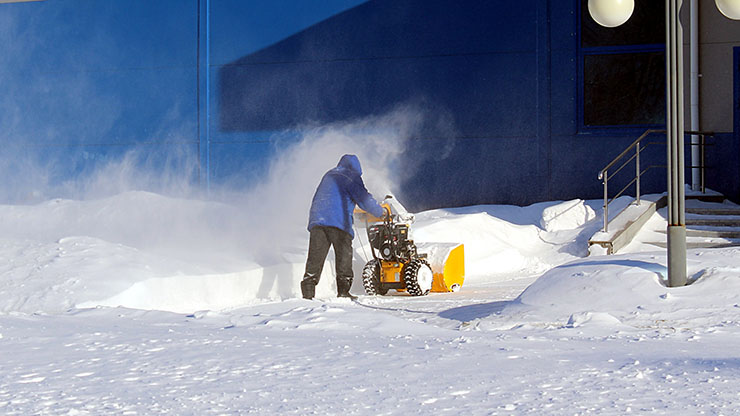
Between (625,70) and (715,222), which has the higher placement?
(625,70)

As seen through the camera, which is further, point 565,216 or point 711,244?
point 565,216

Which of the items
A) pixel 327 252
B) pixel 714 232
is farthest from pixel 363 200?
pixel 714 232

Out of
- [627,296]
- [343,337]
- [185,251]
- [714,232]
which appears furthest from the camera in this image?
[714,232]

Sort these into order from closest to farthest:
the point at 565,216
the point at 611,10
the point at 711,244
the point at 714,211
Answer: the point at 611,10 < the point at 711,244 < the point at 714,211 < the point at 565,216

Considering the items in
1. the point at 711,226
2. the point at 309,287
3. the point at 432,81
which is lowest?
the point at 309,287

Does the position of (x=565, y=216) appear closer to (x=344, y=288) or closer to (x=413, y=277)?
(x=413, y=277)

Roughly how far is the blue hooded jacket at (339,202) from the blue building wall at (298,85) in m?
6.92

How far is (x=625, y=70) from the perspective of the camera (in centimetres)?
1698

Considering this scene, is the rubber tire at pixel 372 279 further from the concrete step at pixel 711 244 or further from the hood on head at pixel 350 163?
the concrete step at pixel 711 244

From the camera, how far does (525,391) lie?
215 inches

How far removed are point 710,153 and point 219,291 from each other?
905 cm

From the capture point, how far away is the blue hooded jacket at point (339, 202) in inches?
424

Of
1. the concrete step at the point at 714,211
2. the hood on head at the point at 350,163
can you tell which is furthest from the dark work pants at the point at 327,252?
the concrete step at the point at 714,211

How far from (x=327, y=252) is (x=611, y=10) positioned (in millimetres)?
3874
